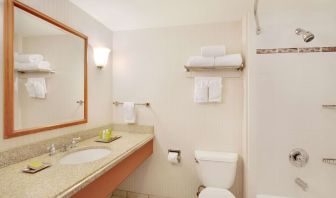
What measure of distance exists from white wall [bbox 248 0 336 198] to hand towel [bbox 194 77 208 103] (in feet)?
1.54

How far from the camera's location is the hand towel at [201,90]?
80.5 inches

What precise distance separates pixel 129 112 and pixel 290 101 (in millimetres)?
1785

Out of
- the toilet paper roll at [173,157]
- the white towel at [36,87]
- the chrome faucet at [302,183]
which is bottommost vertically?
the chrome faucet at [302,183]

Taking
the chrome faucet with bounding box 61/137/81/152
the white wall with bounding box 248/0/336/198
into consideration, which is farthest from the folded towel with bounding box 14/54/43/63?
the white wall with bounding box 248/0/336/198

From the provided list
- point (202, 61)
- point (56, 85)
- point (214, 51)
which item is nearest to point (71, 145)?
point (56, 85)

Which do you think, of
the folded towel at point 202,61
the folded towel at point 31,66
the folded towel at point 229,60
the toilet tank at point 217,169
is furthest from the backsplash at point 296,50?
the folded towel at point 31,66

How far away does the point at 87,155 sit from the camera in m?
1.66

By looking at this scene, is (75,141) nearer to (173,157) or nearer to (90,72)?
(90,72)

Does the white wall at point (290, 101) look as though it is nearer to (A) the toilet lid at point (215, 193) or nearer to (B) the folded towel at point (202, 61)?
(A) the toilet lid at point (215, 193)

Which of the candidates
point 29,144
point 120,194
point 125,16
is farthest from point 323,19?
point 120,194

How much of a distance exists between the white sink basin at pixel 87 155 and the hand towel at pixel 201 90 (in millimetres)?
1117

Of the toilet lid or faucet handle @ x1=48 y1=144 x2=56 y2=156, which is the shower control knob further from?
faucet handle @ x1=48 y1=144 x2=56 y2=156

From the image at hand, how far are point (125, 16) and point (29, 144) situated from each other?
1.55m

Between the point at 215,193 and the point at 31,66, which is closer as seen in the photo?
the point at 31,66
